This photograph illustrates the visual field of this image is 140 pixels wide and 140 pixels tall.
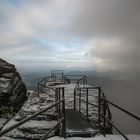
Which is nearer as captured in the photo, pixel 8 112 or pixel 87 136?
pixel 87 136

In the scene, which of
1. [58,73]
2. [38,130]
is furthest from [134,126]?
[38,130]

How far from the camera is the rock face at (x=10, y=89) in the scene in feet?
70.8

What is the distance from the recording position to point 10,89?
886 inches

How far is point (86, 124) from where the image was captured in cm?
1048

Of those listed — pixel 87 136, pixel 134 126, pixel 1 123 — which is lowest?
pixel 134 126

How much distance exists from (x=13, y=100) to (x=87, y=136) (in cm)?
1387

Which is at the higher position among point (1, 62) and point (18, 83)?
point (1, 62)

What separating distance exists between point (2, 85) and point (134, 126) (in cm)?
16819

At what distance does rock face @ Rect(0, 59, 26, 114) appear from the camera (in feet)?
70.8

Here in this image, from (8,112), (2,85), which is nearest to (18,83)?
(2,85)

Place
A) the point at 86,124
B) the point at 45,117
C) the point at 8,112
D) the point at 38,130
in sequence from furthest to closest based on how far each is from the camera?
the point at 8,112
the point at 45,117
the point at 38,130
the point at 86,124

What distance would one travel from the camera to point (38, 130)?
486 inches

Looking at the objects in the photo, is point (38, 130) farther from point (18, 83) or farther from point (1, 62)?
point (1, 62)

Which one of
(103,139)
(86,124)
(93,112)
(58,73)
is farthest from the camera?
(58,73)
